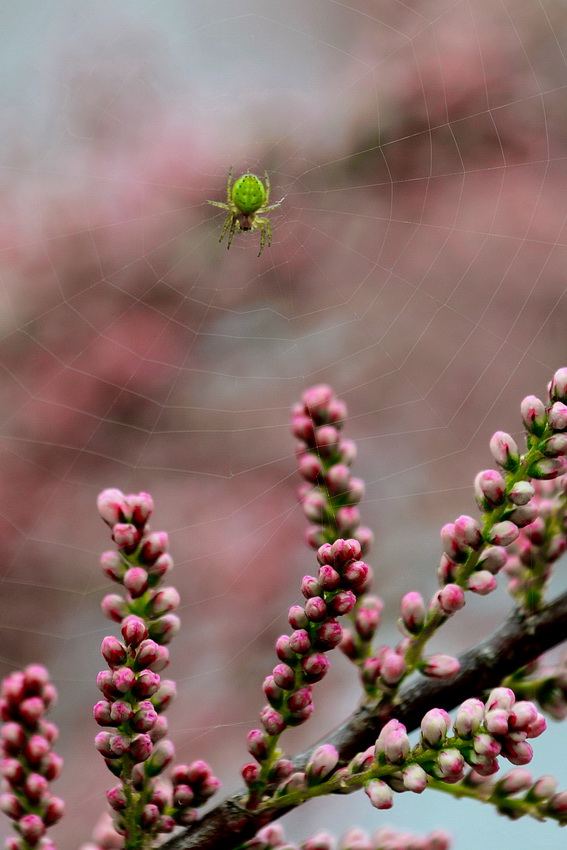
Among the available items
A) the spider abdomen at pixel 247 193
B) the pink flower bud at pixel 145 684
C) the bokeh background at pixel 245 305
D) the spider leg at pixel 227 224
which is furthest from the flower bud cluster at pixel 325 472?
the spider abdomen at pixel 247 193

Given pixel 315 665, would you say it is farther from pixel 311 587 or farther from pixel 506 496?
pixel 506 496

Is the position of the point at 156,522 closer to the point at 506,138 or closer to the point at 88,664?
the point at 88,664

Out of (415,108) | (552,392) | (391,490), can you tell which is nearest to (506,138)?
(415,108)

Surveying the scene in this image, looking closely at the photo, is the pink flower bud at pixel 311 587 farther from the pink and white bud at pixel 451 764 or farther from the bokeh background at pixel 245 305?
the bokeh background at pixel 245 305

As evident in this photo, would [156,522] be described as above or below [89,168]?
below

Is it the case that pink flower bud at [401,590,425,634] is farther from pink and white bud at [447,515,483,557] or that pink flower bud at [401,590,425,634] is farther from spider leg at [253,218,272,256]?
spider leg at [253,218,272,256]

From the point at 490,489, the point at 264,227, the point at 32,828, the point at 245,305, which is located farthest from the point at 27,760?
the point at 264,227
